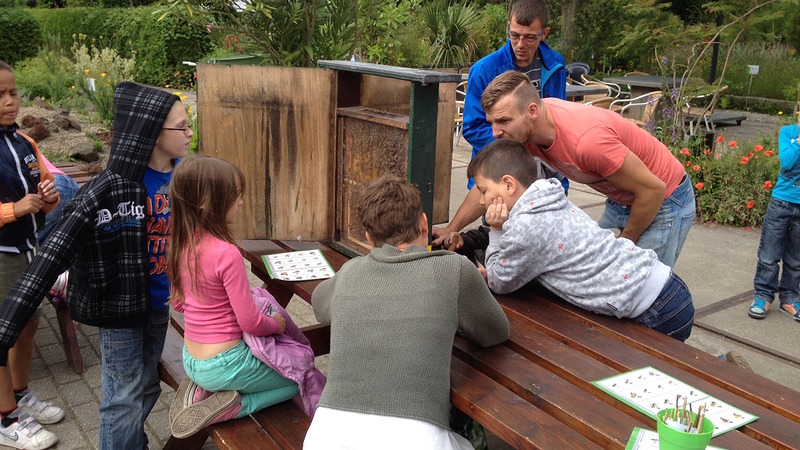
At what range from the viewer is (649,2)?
7.68m

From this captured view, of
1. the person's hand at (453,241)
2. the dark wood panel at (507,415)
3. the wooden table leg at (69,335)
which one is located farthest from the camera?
the wooden table leg at (69,335)

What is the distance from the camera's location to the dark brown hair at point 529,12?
11.3ft

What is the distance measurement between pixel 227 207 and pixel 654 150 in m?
1.81

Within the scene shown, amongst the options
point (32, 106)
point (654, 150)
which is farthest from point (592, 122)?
point (32, 106)

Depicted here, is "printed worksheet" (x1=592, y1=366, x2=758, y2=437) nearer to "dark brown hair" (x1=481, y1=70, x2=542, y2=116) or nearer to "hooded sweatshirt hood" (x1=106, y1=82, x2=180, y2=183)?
"dark brown hair" (x1=481, y1=70, x2=542, y2=116)

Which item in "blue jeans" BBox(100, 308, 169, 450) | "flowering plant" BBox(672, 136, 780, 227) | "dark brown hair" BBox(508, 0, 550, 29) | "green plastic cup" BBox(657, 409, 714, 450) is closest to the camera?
"green plastic cup" BBox(657, 409, 714, 450)

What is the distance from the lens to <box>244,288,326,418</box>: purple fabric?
8.09ft

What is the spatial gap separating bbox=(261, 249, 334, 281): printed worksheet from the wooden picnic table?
91 cm

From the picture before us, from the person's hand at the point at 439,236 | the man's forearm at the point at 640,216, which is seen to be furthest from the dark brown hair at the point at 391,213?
the man's forearm at the point at 640,216

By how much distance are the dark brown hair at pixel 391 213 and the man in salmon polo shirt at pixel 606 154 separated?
2.40 ft

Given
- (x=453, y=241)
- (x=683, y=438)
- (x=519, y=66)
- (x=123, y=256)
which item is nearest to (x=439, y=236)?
(x=453, y=241)

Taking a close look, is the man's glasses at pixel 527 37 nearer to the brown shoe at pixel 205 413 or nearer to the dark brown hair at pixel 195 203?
the dark brown hair at pixel 195 203

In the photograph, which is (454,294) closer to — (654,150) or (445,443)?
(445,443)

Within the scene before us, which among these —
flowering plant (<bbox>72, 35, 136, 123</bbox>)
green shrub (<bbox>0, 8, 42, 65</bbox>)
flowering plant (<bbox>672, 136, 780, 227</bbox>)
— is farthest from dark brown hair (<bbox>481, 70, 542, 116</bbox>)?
green shrub (<bbox>0, 8, 42, 65</bbox>)
